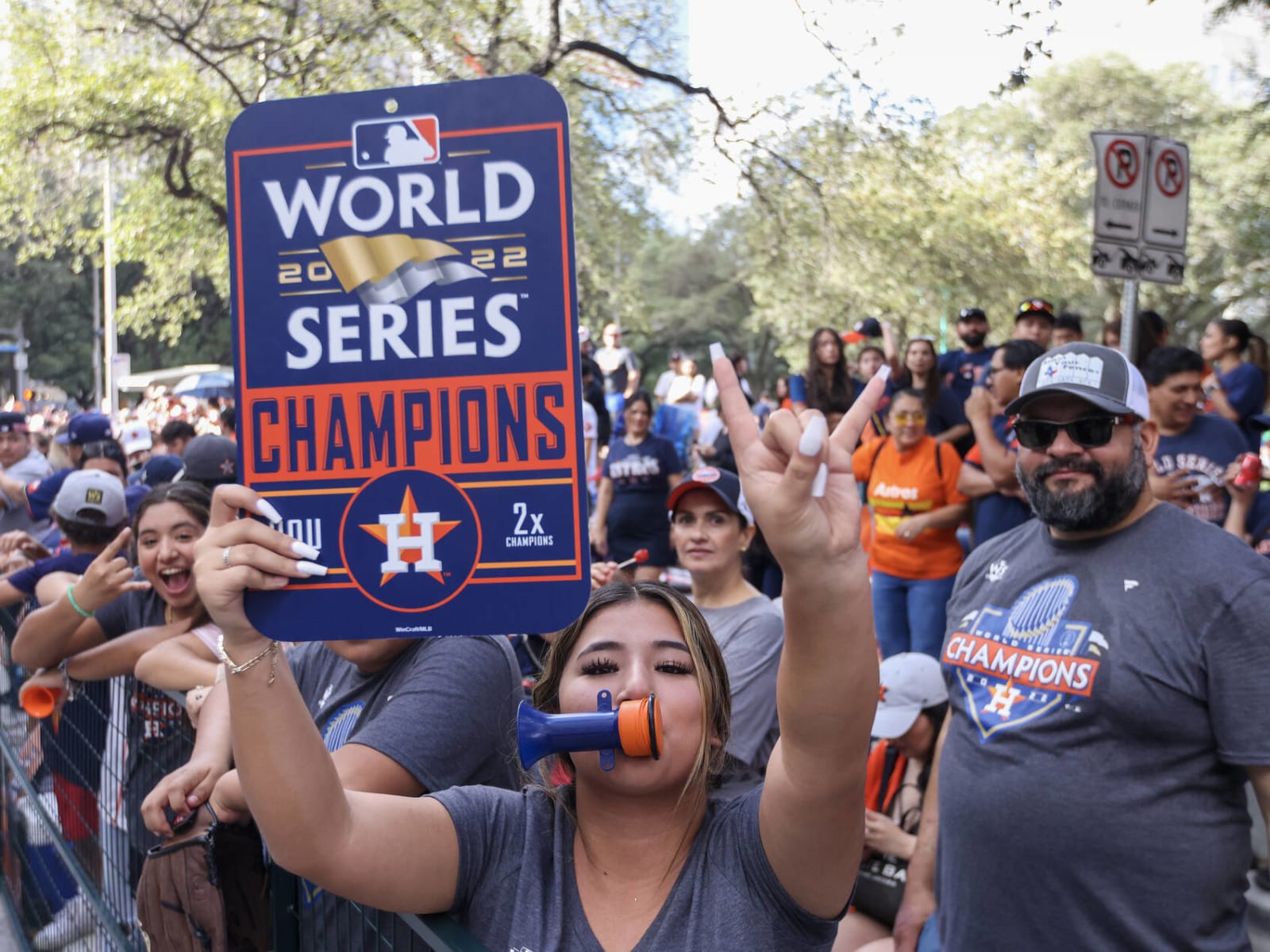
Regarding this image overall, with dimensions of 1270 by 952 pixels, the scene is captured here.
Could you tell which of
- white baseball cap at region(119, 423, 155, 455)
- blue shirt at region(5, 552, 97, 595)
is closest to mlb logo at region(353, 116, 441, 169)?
blue shirt at region(5, 552, 97, 595)

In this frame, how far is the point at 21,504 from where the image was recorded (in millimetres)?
8578

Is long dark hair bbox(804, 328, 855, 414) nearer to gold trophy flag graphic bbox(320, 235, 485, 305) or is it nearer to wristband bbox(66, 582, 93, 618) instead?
wristband bbox(66, 582, 93, 618)

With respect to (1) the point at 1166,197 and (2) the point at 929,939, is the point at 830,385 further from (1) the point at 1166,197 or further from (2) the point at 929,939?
(2) the point at 929,939

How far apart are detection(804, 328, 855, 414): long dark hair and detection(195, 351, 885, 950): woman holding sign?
19.8ft

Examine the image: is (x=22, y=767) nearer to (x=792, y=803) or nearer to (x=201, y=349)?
(x=792, y=803)

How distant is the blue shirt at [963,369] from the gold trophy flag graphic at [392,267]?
681 centimetres

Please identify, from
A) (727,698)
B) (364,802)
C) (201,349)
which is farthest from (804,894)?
(201,349)

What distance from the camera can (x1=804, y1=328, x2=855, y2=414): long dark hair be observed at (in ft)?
26.2

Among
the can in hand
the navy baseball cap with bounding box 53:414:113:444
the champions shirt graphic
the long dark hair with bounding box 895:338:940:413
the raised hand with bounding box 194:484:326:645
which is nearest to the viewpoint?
the raised hand with bounding box 194:484:326:645

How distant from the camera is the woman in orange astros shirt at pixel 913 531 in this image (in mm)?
6453

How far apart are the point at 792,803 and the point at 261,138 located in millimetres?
1266

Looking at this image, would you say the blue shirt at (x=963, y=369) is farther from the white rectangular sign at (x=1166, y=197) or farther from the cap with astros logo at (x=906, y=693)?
the cap with astros logo at (x=906, y=693)

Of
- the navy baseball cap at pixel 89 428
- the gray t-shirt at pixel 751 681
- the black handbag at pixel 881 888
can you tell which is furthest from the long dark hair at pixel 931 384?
the navy baseball cap at pixel 89 428

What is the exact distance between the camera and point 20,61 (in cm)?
1315
